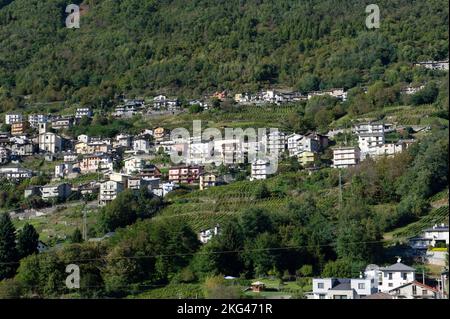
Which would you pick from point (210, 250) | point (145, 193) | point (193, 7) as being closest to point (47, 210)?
point (145, 193)

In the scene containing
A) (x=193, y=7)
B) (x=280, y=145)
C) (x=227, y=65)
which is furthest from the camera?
(x=193, y=7)

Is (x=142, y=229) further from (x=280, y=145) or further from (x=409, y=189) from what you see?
(x=280, y=145)

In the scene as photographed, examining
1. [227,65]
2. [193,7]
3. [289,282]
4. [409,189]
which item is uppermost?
[193,7]

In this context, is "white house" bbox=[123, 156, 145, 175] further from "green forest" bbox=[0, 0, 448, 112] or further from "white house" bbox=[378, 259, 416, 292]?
"white house" bbox=[378, 259, 416, 292]

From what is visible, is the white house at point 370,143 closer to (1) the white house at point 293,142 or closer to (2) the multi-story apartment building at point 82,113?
(1) the white house at point 293,142

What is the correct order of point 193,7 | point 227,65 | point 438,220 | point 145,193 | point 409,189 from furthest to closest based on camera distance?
point 193,7, point 227,65, point 145,193, point 409,189, point 438,220

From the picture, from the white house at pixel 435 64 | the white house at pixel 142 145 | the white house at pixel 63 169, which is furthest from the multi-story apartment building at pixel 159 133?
the white house at pixel 435 64
